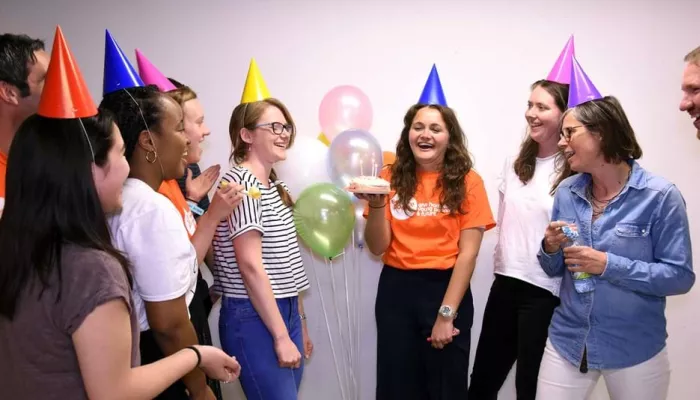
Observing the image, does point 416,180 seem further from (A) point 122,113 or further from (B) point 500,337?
(A) point 122,113

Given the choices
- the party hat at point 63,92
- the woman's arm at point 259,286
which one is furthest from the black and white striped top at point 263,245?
the party hat at point 63,92

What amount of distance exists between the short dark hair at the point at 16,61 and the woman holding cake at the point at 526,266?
1748 mm

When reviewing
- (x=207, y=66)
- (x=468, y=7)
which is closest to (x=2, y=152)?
(x=207, y=66)

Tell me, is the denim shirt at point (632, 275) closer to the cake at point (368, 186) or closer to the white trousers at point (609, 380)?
the white trousers at point (609, 380)

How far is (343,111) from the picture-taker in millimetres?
2424

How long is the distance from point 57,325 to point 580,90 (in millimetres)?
1697

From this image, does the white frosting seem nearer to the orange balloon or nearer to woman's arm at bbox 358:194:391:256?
woman's arm at bbox 358:194:391:256

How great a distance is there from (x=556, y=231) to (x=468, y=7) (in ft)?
4.56

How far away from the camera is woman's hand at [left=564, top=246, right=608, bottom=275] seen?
1.75 metres

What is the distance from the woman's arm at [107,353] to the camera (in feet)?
3.37

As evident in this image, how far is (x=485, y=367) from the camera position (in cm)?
234

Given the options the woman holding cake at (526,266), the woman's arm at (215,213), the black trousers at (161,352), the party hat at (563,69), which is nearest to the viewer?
the black trousers at (161,352)

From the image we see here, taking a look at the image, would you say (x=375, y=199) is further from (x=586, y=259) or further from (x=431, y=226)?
(x=586, y=259)

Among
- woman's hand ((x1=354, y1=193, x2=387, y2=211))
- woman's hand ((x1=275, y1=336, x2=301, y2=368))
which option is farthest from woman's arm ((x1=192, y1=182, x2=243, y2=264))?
woman's hand ((x1=354, y1=193, x2=387, y2=211))
